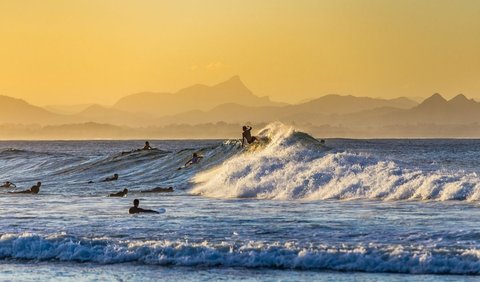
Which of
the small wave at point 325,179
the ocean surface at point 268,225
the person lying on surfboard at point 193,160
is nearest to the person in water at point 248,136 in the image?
the person lying on surfboard at point 193,160

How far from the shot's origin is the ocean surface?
19.6 metres

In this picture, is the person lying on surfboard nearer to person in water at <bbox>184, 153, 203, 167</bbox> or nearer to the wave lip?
person in water at <bbox>184, 153, 203, 167</bbox>

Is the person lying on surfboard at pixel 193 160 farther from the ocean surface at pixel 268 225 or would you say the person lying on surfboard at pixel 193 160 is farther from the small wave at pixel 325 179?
the small wave at pixel 325 179

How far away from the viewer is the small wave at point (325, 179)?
3416 cm

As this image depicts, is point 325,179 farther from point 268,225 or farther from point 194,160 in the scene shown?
point 194,160

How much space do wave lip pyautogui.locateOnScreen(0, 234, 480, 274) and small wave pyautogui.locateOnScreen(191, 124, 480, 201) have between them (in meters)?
12.8

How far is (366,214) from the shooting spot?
1101 inches

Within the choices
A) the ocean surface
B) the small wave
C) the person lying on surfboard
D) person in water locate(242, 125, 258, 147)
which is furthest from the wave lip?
the person lying on surfboard

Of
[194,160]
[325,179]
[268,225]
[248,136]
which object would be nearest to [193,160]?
[194,160]

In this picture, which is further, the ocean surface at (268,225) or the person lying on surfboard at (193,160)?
the person lying on surfboard at (193,160)

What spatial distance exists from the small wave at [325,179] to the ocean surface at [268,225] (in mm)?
72

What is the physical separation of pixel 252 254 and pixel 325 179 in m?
17.6

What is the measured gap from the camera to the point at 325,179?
3784 cm

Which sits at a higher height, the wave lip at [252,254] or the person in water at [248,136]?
the person in water at [248,136]
